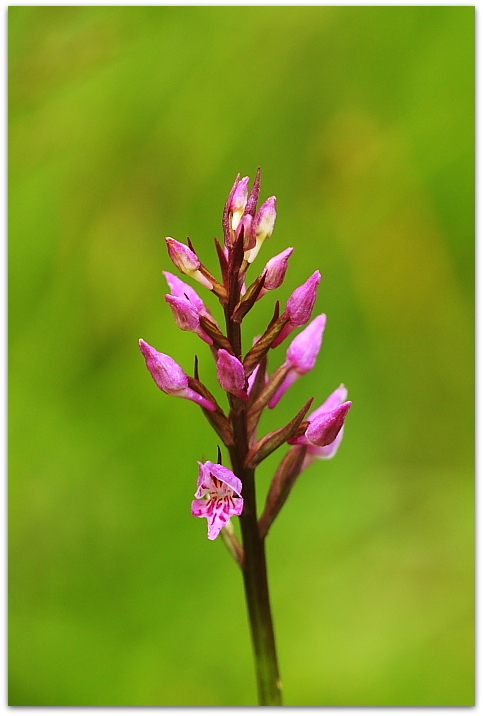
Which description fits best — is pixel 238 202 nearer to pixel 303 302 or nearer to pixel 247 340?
pixel 303 302

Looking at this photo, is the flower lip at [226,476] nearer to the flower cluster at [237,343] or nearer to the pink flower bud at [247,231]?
the flower cluster at [237,343]

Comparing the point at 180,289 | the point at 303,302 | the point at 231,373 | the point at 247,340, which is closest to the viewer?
the point at 231,373

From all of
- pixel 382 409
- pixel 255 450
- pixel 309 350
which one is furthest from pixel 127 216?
pixel 255 450

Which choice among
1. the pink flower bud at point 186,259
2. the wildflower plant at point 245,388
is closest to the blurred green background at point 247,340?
the wildflower plant at point 245,388

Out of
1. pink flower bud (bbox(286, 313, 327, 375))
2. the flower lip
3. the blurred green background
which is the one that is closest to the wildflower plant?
the flower lip

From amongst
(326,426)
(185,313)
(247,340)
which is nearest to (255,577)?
(326,426)

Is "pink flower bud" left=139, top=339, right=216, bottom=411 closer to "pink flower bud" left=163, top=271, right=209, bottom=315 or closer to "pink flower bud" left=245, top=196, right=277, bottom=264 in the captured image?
"pink flower bud" left=163, top=271, right=209, bottom=315
